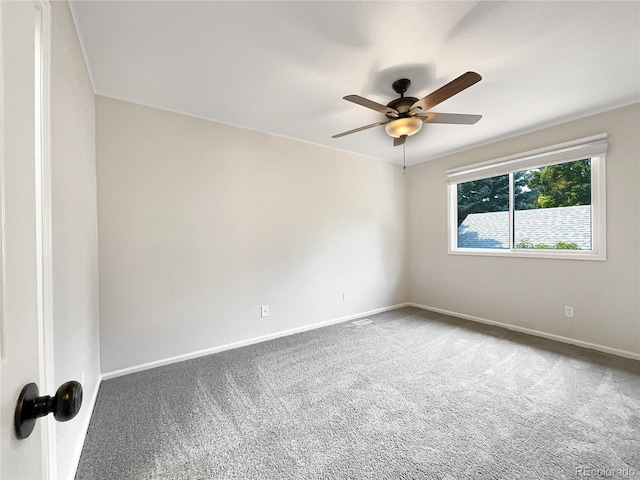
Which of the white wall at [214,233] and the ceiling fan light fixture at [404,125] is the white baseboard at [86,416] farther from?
the ceiling fan light fixture at [404,125]

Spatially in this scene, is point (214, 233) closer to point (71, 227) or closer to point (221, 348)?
point (221, 348)

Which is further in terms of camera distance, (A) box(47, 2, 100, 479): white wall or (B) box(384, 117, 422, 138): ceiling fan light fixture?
(B) box(384, 117, 422, 138): ceiling fan light fixture

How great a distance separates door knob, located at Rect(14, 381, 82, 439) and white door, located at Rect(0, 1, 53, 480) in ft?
0.04

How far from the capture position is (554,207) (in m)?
3.17

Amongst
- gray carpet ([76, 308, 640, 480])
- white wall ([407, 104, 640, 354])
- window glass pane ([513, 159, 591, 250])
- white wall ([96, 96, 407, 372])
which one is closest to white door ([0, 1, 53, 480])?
gray carpet ([76, 308, 640, 480])

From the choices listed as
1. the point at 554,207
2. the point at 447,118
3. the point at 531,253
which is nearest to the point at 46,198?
the point at 447,118

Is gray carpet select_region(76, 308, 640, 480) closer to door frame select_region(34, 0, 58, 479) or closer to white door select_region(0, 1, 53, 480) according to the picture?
door frame select_region(34, 0, 58, 479)

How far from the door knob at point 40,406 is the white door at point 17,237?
1cm

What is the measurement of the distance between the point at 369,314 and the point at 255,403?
246 cm

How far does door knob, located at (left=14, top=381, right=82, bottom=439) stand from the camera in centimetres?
41

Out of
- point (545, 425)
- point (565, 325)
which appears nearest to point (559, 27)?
point (545, 425)

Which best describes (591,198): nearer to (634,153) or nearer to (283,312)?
(634,153)

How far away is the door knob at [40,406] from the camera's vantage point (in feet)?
1.36

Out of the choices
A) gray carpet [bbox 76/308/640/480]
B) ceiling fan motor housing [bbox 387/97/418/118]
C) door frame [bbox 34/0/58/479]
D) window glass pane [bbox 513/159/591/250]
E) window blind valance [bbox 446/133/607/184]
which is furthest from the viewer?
window glass pane [bbox 513/159/591/250]
